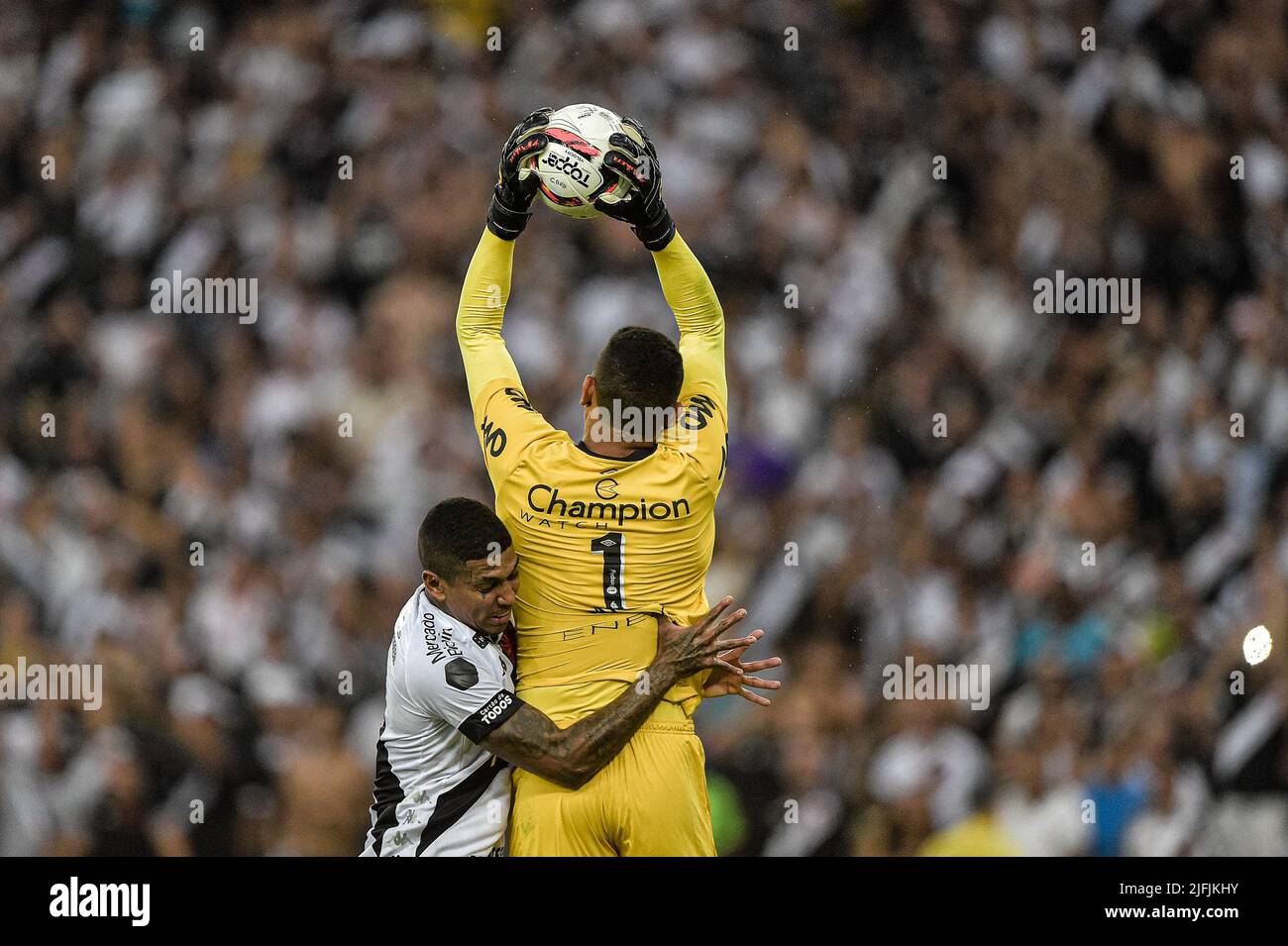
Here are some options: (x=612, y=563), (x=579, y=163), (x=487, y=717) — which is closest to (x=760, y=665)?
(x=612, y=563)

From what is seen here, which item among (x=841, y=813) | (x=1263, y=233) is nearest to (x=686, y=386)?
(x=841, y=813)

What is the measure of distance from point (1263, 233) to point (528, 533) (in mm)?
6148

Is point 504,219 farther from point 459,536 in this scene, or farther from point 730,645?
point 730,645

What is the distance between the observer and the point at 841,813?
739 cm

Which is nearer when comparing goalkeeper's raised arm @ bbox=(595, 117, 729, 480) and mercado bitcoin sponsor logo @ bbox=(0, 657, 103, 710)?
goalkeeper's raised arm @ bbox=(595, 117, 729, 480)

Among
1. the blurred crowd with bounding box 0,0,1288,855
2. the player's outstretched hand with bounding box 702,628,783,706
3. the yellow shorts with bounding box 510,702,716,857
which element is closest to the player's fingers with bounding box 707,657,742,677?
the player's outstretched hand with bounding box 702,628,783,706

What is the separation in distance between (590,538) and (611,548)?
0.23ft

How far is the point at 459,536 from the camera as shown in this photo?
14.3 ft

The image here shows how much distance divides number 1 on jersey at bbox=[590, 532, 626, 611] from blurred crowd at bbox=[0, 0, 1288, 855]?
3069mm

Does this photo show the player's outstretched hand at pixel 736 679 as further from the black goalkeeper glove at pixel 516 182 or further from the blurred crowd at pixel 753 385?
the blurred crowd at pixel 753 385

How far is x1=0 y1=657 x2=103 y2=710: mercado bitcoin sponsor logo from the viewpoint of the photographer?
777 cm

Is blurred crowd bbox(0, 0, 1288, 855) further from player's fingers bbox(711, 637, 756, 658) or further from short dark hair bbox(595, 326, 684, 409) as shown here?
short dark hair bbox(595, 326, 684, 409)

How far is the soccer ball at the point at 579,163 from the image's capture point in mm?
4445

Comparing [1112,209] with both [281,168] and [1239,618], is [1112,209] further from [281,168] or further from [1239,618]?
[281,168]
